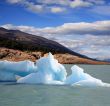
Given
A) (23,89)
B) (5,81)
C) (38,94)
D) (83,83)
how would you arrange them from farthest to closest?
(5,81), (83,83), (23,89), (38,94)

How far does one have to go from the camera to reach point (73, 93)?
3117cm

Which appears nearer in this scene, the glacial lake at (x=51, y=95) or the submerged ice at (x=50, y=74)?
the glacial lake at (x=51, y=95)

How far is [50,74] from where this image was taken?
37312mm

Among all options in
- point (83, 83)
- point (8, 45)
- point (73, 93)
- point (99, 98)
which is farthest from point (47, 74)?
point (8, 45)

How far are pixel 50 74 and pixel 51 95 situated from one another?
7.15 m

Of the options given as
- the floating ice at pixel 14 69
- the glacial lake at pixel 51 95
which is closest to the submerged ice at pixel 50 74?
the floating ice at pixel 14 69

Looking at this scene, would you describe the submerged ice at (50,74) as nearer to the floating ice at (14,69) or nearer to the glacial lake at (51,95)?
the floating ice at (14,69)

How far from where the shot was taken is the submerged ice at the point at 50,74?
3616 cm

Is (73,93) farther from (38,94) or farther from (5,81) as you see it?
(5,81)

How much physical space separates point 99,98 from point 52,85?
901 cm

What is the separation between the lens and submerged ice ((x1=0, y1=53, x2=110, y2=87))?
36.2m

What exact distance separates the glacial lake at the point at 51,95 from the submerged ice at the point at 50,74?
1.48 m

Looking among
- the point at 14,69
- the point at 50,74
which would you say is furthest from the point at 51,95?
the point at 14,69

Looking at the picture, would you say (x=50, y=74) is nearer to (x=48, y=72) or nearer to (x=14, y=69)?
(x=48, y=72)
